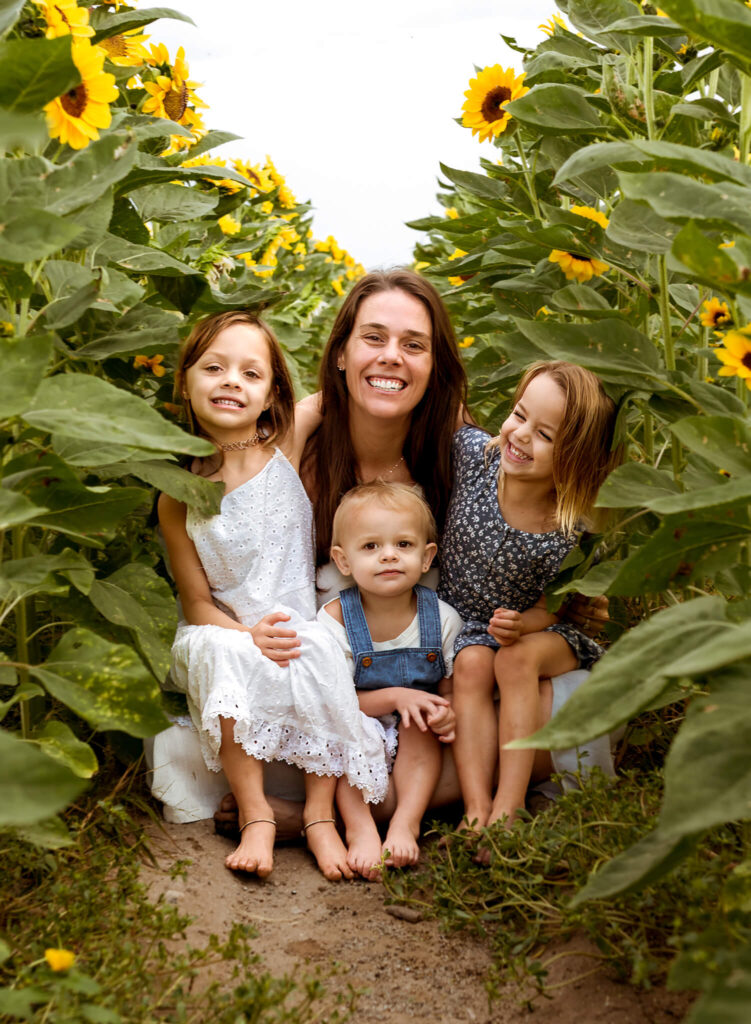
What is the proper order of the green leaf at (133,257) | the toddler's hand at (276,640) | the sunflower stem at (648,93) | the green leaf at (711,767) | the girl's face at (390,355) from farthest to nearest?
the girl's face at (390,355) < the toddler's hand at (276,640) < the green leaf at (133,257) < the sunflower stem at (648,93) < the green leaf at (711,767)

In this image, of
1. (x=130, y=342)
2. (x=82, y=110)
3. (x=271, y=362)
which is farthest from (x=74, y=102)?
(x=271, y=362)

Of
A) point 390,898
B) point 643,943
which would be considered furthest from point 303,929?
point 643,943

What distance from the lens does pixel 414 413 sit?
2.69 m

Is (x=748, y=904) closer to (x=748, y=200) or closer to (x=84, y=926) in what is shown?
(x=748, y=200)

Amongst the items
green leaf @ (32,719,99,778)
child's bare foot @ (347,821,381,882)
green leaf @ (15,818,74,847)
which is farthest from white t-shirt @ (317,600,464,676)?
green leaf @ (15,818,74,847)

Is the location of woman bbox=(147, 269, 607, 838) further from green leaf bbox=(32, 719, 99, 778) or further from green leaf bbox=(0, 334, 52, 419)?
green leaf bbox=(0, 334, 52, 419)

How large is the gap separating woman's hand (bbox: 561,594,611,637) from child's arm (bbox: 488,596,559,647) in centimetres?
7

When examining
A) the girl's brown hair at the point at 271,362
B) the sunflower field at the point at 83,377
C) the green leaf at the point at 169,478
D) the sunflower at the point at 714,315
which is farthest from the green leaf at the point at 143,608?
the sunflower at the point at 714,315

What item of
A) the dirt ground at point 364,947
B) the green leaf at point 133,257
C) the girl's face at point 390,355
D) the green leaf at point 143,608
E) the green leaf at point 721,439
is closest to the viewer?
the green leaf at point 721,439

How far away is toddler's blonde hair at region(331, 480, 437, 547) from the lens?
2334 millimetres

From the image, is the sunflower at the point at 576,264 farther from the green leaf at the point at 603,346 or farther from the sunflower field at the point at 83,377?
the sunflower field at the point at 83,377

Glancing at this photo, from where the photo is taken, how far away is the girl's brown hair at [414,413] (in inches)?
102

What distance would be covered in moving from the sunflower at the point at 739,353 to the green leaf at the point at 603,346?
247 mm

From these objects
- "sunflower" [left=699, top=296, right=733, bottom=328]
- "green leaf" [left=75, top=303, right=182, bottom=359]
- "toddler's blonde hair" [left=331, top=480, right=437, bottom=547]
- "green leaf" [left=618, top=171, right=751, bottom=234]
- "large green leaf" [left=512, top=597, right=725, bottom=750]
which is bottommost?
"toddler's blonde hair" [left=331, top=480, right=437, bottom=547]
